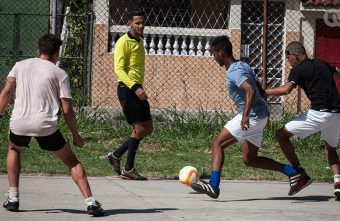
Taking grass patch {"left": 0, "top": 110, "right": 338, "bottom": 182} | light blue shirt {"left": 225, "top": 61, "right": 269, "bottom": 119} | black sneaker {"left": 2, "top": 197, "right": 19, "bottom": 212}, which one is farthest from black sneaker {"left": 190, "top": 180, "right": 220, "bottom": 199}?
black sneaker {"left": 2, "top": 197, "right": 19, "bottom": 212}

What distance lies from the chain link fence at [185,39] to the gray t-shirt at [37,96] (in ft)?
25.1

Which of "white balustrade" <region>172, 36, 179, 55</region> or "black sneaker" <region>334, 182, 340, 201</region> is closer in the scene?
"black sneaker" <region>334, 182, 340, 201</region>

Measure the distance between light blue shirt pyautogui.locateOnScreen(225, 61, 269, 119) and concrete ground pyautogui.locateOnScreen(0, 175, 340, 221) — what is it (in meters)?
0.90

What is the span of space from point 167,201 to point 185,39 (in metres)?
9.20

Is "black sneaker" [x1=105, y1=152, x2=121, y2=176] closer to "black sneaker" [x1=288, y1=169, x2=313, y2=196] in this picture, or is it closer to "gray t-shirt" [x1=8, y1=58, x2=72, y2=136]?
"black sneaker" [x1=288, y1=169, x2=313, y2=196]

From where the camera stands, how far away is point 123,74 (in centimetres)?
1077

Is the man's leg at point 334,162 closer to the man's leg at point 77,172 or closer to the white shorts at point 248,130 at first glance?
the white shorts at point 248,130

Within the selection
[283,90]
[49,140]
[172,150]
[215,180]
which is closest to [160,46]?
→ [172,150]

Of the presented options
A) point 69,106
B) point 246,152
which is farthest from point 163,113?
point 69,106

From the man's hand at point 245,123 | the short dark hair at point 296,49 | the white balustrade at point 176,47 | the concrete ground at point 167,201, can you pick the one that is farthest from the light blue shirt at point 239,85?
the white balustrade at point 176,47

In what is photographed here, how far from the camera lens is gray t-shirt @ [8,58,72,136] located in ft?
27.1

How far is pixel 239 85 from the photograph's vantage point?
9453 mm

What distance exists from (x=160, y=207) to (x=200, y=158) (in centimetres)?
358

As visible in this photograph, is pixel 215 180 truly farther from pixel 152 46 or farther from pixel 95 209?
pixel 152 46
